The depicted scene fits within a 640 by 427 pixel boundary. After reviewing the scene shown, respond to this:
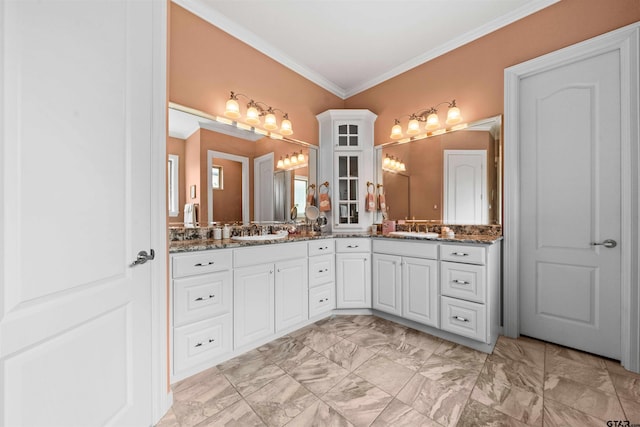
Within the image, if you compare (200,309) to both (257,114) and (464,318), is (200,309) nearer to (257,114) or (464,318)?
(257,114)

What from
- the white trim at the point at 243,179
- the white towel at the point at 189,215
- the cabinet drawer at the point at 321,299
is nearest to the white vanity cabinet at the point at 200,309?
the white towel at the point at 189,215

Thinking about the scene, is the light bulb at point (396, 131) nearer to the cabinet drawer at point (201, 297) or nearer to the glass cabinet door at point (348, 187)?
the glass cabinet door at point (348, 187)

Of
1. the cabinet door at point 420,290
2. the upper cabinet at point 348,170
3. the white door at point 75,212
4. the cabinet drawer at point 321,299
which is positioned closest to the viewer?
the white door at point 75,212

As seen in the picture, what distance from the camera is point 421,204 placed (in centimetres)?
282

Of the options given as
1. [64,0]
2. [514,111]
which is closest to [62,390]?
[64,0]

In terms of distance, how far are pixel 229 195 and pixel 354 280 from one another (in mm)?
1535

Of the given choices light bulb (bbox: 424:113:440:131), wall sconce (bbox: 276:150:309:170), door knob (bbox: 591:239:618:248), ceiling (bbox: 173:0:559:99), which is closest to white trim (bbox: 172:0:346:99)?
ceiling (bbox: 173:0:559:99)

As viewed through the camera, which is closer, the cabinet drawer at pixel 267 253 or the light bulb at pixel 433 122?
the cabinet drawer at pixel 267 253

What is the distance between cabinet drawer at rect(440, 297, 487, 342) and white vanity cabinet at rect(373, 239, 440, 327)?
0.22 feet

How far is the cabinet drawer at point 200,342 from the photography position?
1617mm

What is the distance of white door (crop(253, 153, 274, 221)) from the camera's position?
2646 mm

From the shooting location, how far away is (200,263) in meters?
1.71

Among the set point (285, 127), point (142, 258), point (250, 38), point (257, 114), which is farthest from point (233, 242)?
point (250, 38)

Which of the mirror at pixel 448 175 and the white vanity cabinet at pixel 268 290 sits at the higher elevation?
the mirror at pixel 448 175
